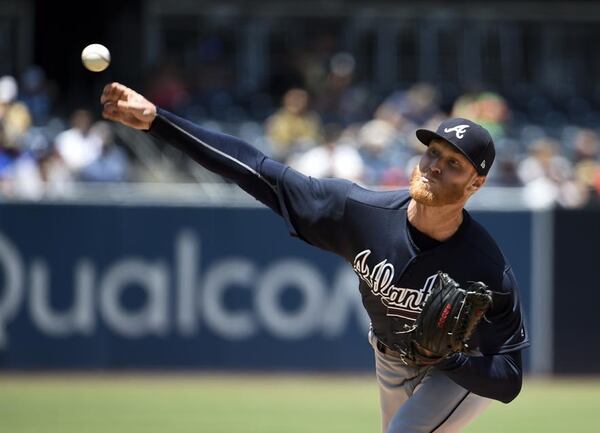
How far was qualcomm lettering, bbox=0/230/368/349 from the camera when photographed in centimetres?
1192

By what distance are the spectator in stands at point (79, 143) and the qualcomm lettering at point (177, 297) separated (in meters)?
1.57

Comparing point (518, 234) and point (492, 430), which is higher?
point (518, 234)

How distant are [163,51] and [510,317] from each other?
1578cm

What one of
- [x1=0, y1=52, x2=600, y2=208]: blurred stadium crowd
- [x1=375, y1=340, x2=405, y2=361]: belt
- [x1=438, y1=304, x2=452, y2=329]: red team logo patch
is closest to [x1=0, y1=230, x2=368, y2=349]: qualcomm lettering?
[x1=0, y1=52, x2=600, y2=208]: blurred stadium crowd

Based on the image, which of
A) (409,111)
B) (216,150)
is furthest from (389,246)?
(409,111)

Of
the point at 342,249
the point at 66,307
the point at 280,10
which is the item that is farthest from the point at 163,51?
the point at 342,249

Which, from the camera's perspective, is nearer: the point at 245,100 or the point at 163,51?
the point at 245,100

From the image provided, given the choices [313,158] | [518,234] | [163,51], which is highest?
[163,51]

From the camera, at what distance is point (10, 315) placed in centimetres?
1186

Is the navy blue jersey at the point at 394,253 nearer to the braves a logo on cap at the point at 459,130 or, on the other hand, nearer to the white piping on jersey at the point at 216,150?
the white piping on jersey at the point at 216,150

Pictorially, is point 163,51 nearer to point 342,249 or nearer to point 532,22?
Result: point 532,22

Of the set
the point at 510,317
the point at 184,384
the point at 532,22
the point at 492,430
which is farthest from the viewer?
the point at 532,22

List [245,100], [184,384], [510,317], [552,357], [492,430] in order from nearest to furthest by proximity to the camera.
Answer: [510,317] → [492,430] → [184,384] → [552,357] → [245,100]

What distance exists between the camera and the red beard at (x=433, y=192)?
17.3 ft
